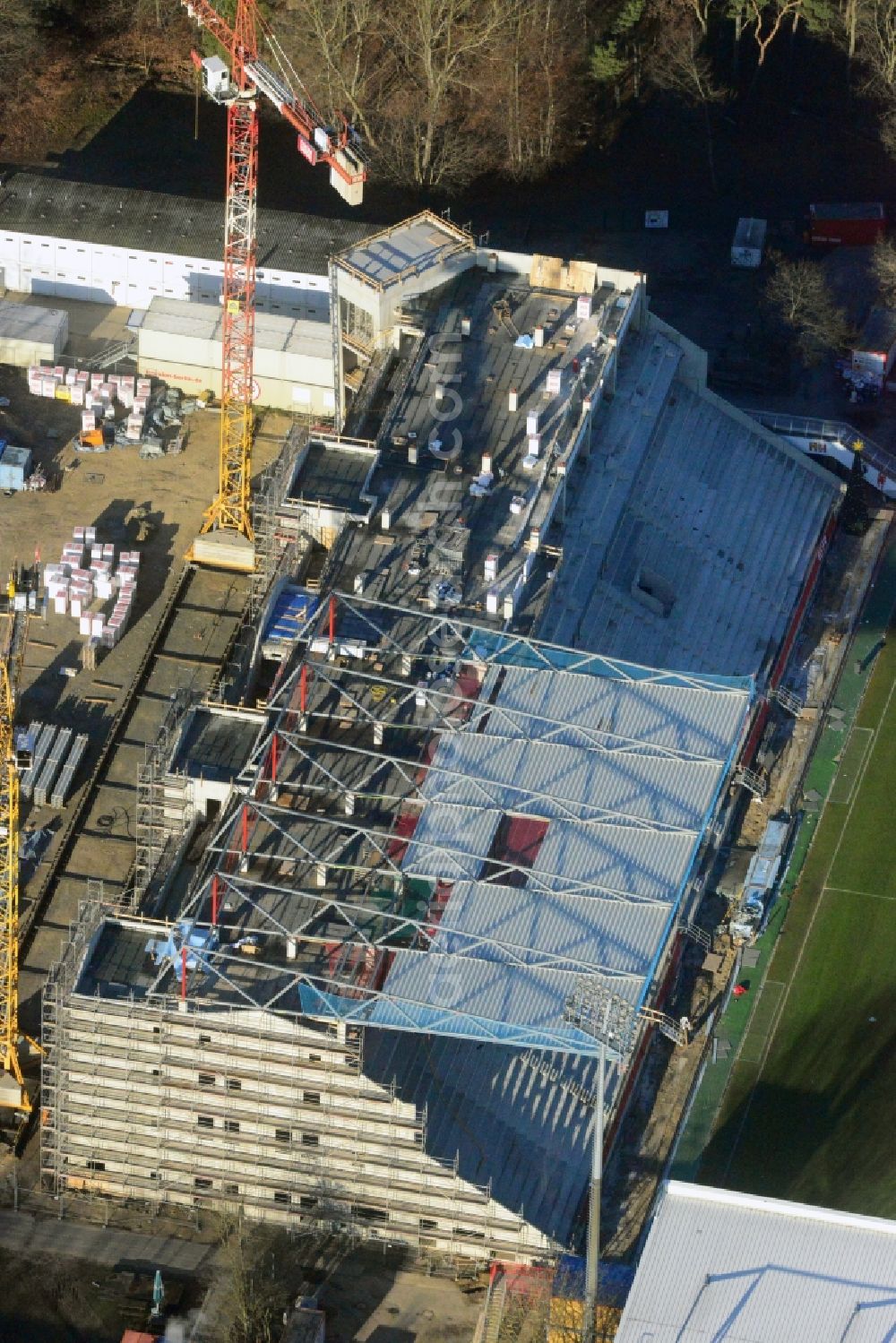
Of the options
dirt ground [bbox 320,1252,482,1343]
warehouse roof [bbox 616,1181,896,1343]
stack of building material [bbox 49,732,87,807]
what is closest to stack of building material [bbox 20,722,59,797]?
stack of building material [bbox 49,732,87,807]

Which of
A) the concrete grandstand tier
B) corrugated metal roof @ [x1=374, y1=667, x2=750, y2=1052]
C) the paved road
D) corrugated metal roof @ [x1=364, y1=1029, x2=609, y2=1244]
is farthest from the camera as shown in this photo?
the paved road

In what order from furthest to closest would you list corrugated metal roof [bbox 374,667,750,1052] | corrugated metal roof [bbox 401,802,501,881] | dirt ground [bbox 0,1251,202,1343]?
corrugated metal roof [bbox 401,802,501,881]
dirt ground [bbox 0,1251,202,1343]
corrugated metal roof [bbox 374,667,750,1052]

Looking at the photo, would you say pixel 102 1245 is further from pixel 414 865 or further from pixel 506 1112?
pixel 414 865

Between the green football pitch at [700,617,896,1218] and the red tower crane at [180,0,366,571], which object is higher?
the red tower crane at [180,0,366,571]

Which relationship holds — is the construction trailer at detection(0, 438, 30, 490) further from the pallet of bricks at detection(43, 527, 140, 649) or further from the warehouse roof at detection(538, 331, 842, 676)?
the warehouse roof at detection(538, 331, 842, 676)

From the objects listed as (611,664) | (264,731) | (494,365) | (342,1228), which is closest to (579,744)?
(611,664)

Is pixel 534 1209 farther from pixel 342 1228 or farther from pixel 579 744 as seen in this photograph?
pixel 579 744

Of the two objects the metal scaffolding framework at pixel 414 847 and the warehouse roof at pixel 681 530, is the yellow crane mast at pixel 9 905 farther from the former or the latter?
the warehouse roof at pixel 681 530
